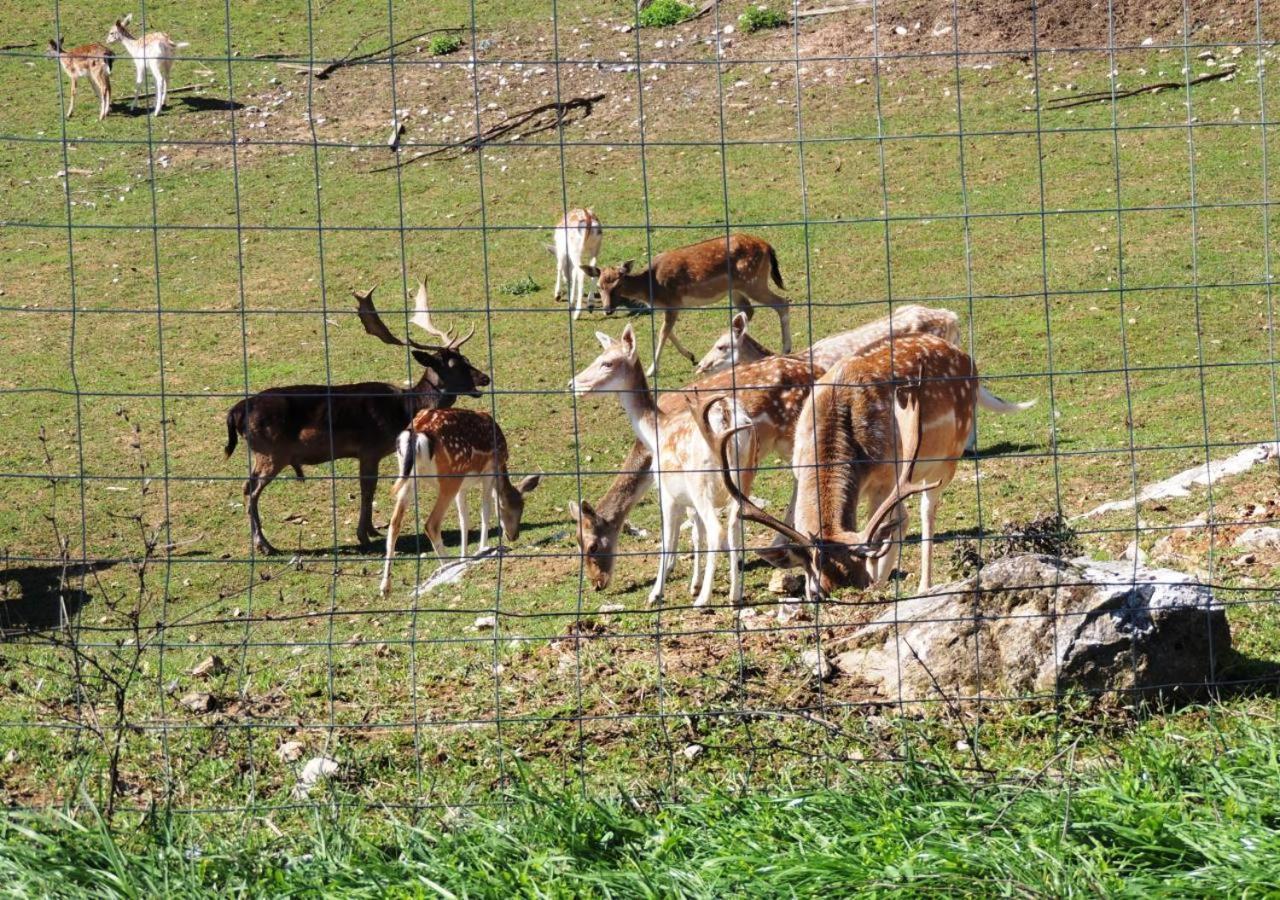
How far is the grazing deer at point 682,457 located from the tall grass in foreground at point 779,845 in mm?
4248

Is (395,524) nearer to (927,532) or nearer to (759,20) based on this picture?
(927,532)

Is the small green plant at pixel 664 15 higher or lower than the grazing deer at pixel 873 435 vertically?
higher

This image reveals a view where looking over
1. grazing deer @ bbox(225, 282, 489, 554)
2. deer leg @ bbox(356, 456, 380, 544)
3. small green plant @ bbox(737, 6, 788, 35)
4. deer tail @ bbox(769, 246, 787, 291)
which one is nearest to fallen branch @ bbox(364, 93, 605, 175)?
small green plant @ bbox(737, 6, 788, 35)

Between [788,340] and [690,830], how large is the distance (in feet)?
38.3

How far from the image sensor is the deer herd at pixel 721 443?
7.66 meters

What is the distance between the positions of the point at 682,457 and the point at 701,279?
699 centimetres

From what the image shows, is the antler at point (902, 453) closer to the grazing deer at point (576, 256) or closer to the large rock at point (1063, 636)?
the large rock at point (1063, 636)

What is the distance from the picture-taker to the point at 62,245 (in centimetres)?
1812

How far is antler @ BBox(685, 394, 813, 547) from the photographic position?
6.76m

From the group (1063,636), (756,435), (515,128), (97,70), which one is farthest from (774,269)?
(97,70)

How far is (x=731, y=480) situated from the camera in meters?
7.47

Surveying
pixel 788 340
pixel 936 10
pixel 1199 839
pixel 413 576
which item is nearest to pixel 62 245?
pixel 788 340

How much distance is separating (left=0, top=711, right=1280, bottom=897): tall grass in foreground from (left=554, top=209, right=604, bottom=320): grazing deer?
461 inches

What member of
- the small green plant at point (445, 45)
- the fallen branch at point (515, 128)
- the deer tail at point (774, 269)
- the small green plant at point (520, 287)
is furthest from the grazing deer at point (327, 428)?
the small green plant at point (445, 45)
